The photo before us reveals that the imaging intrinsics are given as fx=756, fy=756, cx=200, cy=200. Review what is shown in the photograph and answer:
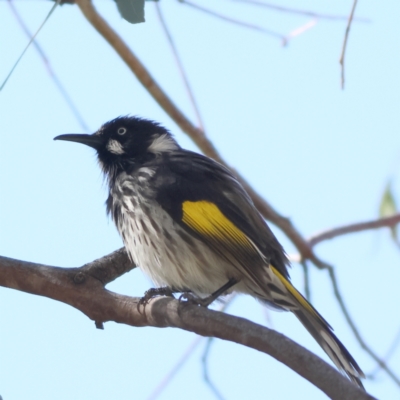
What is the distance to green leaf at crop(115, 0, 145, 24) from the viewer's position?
3225 millimetres

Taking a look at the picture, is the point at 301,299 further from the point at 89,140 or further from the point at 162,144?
the point at 89,140

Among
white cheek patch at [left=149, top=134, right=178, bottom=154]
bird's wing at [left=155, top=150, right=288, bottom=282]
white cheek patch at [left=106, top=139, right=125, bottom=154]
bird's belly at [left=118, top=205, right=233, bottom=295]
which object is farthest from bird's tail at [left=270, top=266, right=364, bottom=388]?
white cheek patch at [left=106, top=139, right=125, bottom=154]

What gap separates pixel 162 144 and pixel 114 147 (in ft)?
1.06

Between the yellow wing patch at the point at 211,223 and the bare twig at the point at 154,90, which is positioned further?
the bare twig at the point at 154,90

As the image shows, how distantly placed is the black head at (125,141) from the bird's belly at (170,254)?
0.68 metres

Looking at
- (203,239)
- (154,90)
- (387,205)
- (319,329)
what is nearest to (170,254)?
(203,239)

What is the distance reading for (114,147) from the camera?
16.6 feet

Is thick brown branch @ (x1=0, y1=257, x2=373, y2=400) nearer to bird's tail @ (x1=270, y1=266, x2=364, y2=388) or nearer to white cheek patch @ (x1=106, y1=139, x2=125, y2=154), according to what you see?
bird's tail @ (x1=270, y1=266, x2=364, y2=388)

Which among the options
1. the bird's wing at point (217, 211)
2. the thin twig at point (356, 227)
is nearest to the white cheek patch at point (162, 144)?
the bird's wing at point (217, 211)

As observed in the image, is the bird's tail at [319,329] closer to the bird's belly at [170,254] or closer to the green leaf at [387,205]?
the bird's belly at [170,254]

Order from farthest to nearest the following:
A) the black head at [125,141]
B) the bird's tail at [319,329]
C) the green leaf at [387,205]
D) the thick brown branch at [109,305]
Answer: the green leaf at [387,205] → the black head at [125,141] → the bird's tail at [319,329] → the thick brown branch at [109,305]

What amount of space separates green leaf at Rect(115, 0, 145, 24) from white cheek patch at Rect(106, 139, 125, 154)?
1.83m

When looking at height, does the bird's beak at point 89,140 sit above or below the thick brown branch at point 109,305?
above

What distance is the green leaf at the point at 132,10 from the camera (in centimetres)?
322
